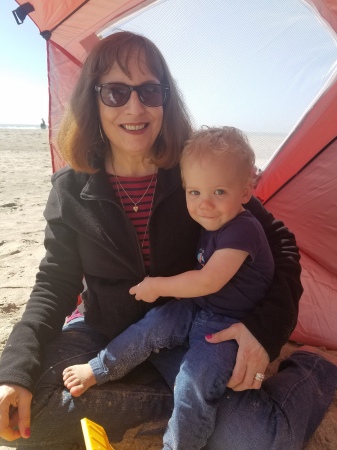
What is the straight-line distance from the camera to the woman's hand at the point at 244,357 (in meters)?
1.28

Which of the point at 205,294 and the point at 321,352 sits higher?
the point at 205,294

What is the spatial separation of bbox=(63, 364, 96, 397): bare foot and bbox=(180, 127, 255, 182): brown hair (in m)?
0.76

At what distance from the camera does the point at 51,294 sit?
1.54 m

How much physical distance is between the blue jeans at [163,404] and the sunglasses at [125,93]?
87 centimetres

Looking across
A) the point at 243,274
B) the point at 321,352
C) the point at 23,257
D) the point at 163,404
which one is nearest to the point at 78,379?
the point at 163,404

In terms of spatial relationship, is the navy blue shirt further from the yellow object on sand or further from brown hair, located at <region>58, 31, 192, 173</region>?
the yellow object on sand

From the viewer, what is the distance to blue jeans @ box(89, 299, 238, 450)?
1.24 m

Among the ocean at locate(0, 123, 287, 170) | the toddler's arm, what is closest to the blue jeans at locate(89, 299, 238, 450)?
the toddler's arm

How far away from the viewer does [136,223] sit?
1539 millimetres

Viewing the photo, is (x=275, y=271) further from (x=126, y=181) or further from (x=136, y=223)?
(x=126, y=181)

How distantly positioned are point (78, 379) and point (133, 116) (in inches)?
35.5

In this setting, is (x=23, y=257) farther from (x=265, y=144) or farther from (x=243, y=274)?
(x=243, y=274)

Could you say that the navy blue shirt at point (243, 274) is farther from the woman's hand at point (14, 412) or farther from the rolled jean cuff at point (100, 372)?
the woman's hand at point (14, 412)

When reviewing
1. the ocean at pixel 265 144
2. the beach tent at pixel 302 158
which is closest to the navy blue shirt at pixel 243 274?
the beach tent at pixel 302 158
